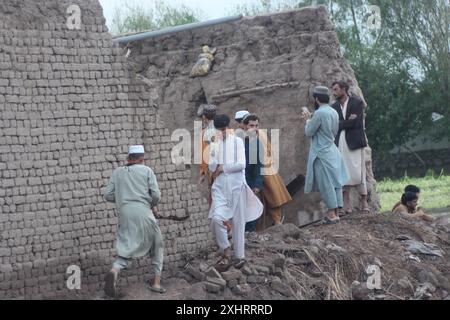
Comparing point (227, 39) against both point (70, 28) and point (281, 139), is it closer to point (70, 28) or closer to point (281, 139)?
point (281, 139)

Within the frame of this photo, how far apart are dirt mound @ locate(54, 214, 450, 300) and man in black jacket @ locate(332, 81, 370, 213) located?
0.54m

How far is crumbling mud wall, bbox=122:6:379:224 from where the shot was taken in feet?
43.6

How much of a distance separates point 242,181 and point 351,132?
293 centimetres

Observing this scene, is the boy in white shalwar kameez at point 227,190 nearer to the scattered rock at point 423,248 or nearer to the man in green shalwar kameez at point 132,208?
the man in green shalwar kameez at point 132,208

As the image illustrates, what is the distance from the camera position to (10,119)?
31.2ft

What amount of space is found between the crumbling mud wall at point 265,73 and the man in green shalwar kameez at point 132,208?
3.93 m

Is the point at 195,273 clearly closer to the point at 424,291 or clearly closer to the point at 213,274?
the point at 213,274

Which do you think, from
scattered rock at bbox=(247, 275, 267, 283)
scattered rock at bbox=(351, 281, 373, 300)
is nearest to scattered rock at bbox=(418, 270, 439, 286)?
scattered rock at bbox=(351, 281, 373, 300)

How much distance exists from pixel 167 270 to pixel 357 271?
6.23ft

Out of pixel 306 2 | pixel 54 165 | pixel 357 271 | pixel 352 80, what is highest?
pixel 306 2

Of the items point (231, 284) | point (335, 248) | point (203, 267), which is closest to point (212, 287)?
point (231, 284)

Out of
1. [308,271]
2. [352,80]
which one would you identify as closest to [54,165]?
[308,271]

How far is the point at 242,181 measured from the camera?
10.2 m

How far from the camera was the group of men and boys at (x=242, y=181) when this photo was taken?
948cm
